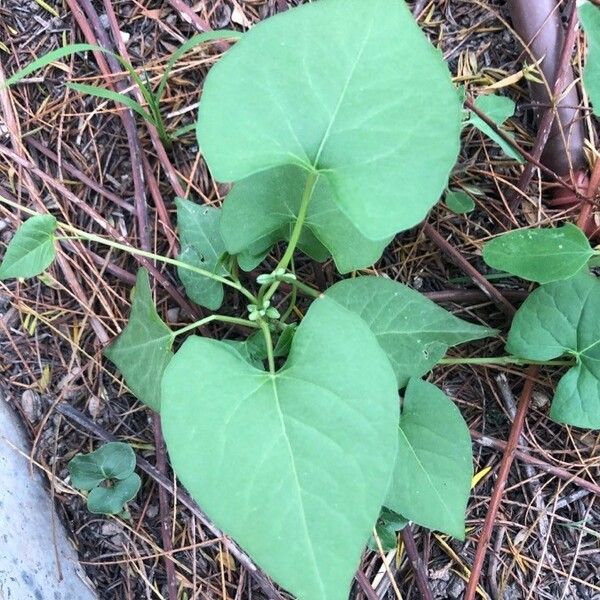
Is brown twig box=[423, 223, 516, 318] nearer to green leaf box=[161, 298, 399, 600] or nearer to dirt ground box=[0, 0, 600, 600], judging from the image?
dirt ground box=[0, 0, 600, 600]

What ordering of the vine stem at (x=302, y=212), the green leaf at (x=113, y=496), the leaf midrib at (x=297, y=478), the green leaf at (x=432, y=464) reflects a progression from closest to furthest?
the leaf midrib at (x=297, y=478), the vine stem at (x=302, y=212), the green leaf at (x=432, y=464), the green leaf at (x=113, y=496)

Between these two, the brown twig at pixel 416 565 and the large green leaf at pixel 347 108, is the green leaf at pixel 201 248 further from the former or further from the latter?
the brown twig at pixel 416 565

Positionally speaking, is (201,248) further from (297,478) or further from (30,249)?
(297,478)

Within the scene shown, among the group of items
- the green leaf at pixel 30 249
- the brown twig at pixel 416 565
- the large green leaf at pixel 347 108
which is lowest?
the brown twig at pixel 416 565

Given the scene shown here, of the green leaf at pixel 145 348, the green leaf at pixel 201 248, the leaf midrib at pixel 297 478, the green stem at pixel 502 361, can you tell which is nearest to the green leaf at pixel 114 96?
the green leaf at pixel 201 248

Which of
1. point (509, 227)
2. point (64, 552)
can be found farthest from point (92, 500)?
point (509, 227)

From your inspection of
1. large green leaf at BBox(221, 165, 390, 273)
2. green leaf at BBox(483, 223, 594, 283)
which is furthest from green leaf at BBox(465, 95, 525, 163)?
large green leaf at BBox(221, 165, 390, 273)
